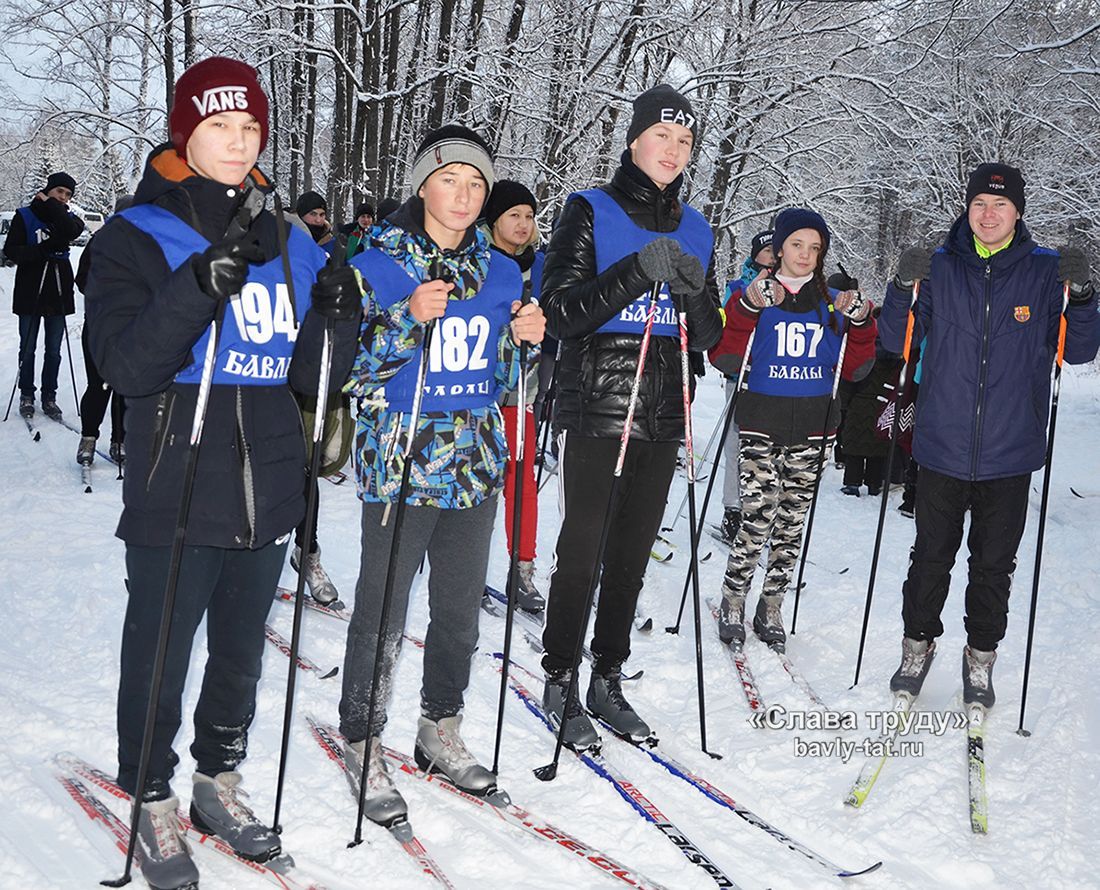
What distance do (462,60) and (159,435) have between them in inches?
381

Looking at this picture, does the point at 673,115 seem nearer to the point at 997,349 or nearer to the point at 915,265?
the point at 915,265

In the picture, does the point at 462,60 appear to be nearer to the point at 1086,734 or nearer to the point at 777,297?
the point at 777,297

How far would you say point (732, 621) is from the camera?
5.04m

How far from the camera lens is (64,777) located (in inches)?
125

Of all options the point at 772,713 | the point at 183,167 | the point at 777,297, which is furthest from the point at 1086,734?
the point at 183,167

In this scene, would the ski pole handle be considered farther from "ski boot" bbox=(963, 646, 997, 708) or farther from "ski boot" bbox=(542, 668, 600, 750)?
"ski boot" bbox=(542, 668, 600, 750)

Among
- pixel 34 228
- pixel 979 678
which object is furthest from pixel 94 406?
pixel 979 678

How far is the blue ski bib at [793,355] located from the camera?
4938 mm

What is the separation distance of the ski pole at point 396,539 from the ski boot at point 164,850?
50 cm

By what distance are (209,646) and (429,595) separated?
73 cm

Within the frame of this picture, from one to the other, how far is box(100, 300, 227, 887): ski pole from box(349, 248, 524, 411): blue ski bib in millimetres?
663

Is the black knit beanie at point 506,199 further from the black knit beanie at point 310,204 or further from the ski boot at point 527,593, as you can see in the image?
the black knit beanie at point 310,204

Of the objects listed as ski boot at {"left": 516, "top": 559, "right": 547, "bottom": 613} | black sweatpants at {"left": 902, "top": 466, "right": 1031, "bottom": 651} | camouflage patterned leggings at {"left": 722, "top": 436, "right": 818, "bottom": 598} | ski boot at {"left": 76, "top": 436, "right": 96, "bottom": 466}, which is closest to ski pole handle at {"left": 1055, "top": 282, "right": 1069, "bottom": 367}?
black sweatpants at {"left": 902, "top": 466, "right": 1031, "bottom": 651}

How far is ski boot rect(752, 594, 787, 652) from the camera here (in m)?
4.97
